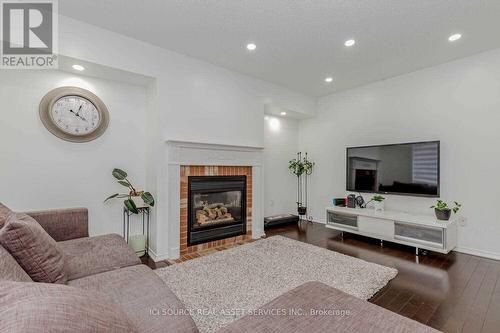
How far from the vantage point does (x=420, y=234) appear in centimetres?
298

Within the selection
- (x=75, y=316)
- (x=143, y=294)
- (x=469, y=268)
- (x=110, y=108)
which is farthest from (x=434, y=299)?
(x=110, y=108)

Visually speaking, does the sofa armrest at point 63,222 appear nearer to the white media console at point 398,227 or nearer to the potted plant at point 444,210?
the white media console at point 398,227

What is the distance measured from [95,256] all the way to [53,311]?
1.44m

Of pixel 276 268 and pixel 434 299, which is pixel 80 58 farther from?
pixel 434 299

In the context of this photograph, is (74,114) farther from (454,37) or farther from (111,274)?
(454,37)

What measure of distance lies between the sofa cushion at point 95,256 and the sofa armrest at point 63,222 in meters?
0.22

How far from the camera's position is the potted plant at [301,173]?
4855 millimetres

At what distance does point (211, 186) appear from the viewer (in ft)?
10.9

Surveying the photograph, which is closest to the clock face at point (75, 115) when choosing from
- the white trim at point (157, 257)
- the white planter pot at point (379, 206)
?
the white trim at point (157, 257)

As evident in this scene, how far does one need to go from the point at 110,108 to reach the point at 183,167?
1210 mm

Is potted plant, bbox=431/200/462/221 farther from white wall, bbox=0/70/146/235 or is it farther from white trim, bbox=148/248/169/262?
white wall, bbox=0/70/146/235

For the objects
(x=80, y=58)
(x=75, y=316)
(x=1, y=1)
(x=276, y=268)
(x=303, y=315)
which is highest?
(x=1, y=1)

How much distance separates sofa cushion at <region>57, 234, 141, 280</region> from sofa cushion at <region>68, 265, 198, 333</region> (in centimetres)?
14

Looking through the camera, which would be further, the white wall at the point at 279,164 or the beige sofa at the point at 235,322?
the white wall at the point at 279,164
